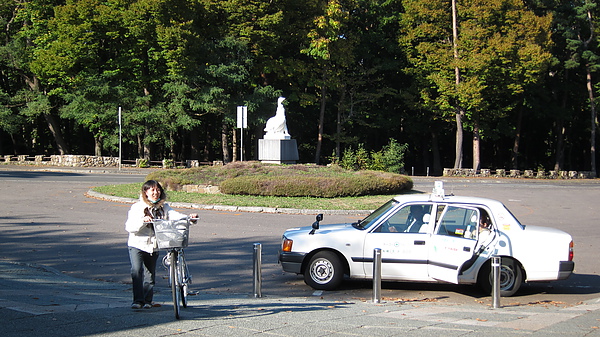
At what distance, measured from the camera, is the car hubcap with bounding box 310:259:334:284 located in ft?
31.7

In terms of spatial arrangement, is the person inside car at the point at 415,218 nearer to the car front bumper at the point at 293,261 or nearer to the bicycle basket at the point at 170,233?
the car front bumper at the point at 293,261

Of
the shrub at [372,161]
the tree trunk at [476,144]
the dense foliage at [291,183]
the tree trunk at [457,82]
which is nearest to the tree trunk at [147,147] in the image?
the shrub at [372,161]

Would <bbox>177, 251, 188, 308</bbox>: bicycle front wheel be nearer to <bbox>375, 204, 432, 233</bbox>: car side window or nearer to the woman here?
the woman

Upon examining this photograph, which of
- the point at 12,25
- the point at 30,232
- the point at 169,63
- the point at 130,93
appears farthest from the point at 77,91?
the point at 30,232

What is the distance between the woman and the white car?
2879 mm

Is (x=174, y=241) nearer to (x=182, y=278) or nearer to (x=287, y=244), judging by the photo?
(x=182, y=278)

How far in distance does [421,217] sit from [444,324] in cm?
291

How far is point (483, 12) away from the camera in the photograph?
4572cm

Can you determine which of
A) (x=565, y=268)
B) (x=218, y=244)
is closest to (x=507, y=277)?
(x=565, y=268)

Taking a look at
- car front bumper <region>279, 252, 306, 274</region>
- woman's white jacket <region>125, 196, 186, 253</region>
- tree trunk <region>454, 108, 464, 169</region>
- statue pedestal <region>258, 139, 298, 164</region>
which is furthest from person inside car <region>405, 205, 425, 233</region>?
tree trunk <region>454, 108, 464, 169</region>

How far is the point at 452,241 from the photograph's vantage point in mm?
9398

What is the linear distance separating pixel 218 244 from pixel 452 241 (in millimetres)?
5814

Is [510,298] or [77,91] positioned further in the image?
[77,91]

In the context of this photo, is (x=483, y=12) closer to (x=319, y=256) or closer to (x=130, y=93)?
(x=130, y=93)
